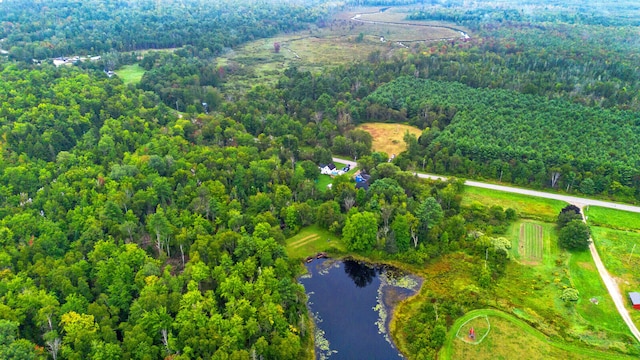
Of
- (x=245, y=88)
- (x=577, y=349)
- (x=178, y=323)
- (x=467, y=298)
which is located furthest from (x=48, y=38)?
(x=577, y=349)

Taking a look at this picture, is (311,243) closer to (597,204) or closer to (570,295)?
(570,295)

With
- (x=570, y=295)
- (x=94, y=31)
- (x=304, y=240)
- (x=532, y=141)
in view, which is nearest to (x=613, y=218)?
(x=532, y=141)

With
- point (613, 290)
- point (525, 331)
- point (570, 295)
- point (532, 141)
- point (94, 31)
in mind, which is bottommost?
point (613, 290)

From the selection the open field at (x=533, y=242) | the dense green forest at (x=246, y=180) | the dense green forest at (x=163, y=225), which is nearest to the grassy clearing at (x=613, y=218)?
the dense green forest at (x=246, y=180)

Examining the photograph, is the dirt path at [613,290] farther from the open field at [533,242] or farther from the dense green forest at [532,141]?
the dense green forest at [532,141]

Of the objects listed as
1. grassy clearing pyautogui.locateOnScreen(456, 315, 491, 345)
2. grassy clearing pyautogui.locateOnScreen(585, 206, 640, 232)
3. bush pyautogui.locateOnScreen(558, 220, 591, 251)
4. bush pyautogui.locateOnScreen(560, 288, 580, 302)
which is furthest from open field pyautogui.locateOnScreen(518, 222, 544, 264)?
grassy clearing pyautogui.locateOnScreen(456, 315, 491, 345)

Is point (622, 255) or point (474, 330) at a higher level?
point (474, 330)
